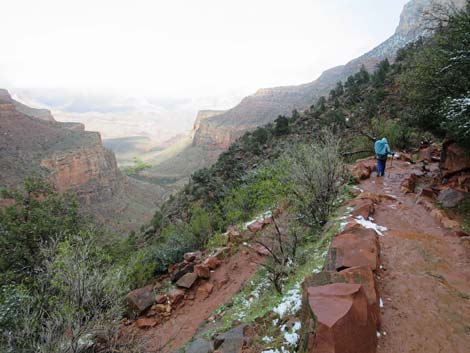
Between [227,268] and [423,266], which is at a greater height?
[423,266]

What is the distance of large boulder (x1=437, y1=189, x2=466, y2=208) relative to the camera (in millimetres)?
7008

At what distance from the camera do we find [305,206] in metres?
7.92

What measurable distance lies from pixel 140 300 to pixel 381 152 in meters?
9.27

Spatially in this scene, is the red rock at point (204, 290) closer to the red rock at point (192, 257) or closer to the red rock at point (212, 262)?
the red rock at point (212, 262)

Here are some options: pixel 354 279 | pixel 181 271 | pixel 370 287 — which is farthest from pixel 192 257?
pixel 370 287

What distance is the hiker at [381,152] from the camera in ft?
32.7

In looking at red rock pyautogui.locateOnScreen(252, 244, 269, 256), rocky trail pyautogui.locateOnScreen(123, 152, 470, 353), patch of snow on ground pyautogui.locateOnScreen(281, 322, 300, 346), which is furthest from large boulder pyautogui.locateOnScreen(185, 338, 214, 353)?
red rock pyautogui.locateOnScreen(252, 244, 269, 256)

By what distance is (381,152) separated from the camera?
1006 centimetres

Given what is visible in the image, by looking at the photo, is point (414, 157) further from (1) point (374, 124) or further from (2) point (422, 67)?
(2) point (422, 67)

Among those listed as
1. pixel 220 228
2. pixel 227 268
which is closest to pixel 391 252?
pixel 227 268

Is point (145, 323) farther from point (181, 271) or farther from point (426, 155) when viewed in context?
point (426, 155)

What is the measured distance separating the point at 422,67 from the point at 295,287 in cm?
712

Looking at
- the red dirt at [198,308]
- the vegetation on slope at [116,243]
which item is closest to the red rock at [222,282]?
the red dirt at [198,308]

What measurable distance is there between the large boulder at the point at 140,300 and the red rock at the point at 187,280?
0.86m
